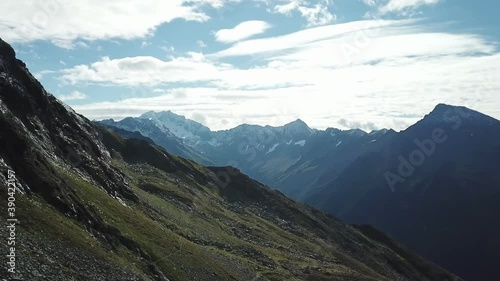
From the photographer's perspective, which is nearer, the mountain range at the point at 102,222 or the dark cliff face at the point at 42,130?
the mountain range at the point at 102,222

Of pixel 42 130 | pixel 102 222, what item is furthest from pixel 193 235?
pixel 102 222

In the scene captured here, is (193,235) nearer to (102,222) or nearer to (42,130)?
(42,130)

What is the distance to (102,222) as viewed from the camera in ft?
190

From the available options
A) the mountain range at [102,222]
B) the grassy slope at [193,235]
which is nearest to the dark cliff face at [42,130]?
the mountain range at [102,222]

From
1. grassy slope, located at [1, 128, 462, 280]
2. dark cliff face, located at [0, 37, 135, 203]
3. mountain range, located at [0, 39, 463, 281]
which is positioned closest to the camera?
mountain range, located at [0, 39, 463, 281]

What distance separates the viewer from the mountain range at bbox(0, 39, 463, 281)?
4453 cm

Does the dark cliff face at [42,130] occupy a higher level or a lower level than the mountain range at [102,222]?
higher

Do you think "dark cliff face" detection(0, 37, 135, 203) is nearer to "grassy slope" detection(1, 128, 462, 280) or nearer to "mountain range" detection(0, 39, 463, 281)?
"mountain range" detection(0, 39, 463, 281)

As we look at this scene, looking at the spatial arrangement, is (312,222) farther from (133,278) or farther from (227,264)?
(133,278)

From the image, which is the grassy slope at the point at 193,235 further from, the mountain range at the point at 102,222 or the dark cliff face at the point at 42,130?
the dark cliff face at the point at 42,130

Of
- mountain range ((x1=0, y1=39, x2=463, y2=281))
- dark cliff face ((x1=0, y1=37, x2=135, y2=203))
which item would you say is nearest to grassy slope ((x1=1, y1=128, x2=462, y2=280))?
mountain range ((x1=0, y1=39, x2=463, y2=281))

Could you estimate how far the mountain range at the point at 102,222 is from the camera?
4453cm

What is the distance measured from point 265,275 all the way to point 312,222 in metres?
116

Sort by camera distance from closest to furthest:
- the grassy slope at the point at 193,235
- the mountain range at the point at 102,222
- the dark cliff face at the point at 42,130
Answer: the mountain range at the point at 102,222 < the grassy slope at the point at 193,235 < the dark cliff face at the point at 42,130
